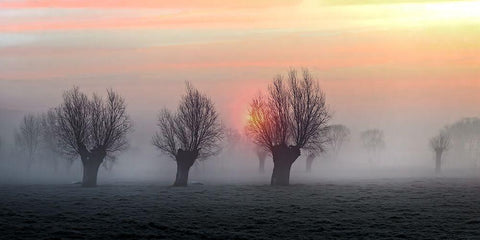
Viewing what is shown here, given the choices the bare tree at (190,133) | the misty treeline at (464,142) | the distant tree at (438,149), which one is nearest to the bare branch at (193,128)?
the bare tree at (190,133)

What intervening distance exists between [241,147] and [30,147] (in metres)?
85.2

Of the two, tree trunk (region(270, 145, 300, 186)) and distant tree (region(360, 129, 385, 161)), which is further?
distant tree (region(360, 129, 385, 161))

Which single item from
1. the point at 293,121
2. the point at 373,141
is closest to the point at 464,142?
the point at 373,141

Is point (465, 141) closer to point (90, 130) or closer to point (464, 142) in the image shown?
point (464, 142)

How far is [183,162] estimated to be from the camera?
65.2 metres

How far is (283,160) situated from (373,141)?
5293 inches

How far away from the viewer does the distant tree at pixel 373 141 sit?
188 metres

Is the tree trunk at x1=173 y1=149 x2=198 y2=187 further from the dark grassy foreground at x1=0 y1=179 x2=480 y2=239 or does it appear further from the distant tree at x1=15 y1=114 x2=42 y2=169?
the distant tree at x1=15 y1=114 x2=42 y2=169

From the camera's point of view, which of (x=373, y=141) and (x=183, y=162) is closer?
(x=183, y=162)

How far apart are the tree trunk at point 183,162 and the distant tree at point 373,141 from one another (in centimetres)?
13259

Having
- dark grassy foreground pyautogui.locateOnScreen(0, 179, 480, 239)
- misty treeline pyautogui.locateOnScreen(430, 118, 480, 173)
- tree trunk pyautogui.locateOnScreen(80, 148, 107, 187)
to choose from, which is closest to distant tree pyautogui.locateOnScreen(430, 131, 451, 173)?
misty treeline pyautogui.locateOnScreen(430, 118, 480, 173)

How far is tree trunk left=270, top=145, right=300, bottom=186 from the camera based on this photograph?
61.9 meters

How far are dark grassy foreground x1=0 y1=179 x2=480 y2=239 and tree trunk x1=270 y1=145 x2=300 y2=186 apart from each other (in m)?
12.0

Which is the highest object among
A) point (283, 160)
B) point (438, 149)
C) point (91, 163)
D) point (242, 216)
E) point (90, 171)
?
point (438, 149)
